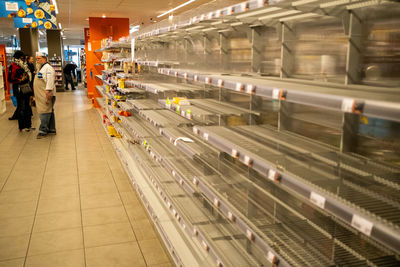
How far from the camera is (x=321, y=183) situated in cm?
160

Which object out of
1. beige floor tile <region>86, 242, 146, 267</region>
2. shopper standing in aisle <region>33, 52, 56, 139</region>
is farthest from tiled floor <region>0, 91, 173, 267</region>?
shopper standing in aisle <region>33, 52, 56, 139</region>

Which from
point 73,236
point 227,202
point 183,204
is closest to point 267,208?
point 227,202

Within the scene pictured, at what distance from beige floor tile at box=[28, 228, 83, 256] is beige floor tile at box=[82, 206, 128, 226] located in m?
0.22

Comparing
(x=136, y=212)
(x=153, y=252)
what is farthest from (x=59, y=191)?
(x=153, y=252)

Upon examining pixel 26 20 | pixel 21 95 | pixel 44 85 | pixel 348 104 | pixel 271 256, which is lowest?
pixel 271 256

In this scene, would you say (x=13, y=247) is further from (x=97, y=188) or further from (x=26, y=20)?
(x=26, y=20)

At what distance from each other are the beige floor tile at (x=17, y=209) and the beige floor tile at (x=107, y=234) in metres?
0.84

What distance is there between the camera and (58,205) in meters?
4.30

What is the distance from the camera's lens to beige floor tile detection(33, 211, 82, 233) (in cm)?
373

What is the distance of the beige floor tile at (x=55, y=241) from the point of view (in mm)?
3293

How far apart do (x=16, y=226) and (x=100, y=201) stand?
3.11 ft

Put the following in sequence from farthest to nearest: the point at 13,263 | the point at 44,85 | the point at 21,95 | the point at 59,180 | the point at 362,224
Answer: the point at 21,95 → the point at 44,85 → the point at 59,180 → the point at 13,263 → the point at 362,224

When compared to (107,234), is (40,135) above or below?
above

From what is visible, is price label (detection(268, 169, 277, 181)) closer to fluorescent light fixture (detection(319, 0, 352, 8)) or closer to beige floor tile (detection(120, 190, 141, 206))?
fluorescent light fixture (detection(319, 0, 352, 8))
